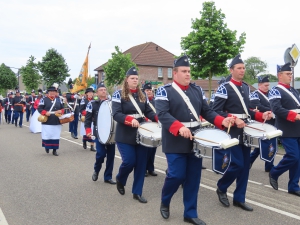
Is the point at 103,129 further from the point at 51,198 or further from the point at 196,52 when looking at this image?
the point at 196,52

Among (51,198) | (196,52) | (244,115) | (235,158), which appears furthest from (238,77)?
(196,52)

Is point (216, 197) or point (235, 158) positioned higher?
point (235, 158)

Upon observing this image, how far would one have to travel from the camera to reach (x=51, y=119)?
1102 cm

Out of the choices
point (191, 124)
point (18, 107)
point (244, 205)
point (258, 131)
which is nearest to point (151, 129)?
point (191, 124)

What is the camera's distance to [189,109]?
493cm

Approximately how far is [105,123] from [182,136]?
235cm

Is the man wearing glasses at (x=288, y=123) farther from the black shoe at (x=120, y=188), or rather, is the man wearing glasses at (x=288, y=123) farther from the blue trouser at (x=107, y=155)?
the blue trouser at (x=107, y=155)

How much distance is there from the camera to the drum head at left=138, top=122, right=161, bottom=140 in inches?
226

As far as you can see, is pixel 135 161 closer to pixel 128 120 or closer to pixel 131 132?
pixel 131 132

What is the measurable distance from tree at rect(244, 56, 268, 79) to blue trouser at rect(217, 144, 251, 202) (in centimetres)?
9532

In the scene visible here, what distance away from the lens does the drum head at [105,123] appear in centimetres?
663

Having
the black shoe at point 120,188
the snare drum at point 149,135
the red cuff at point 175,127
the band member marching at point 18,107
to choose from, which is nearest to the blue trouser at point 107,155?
the black shoe at point 120,188

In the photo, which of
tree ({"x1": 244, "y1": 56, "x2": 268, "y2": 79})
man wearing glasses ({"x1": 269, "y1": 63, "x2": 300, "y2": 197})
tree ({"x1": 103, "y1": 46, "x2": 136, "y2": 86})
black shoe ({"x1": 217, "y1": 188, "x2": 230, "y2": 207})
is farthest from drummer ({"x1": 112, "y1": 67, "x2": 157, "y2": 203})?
tree ({"x1": 244, "y1": 56, "x2": 268, "y2": 79})

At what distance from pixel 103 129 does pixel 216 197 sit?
2251 millimetres
